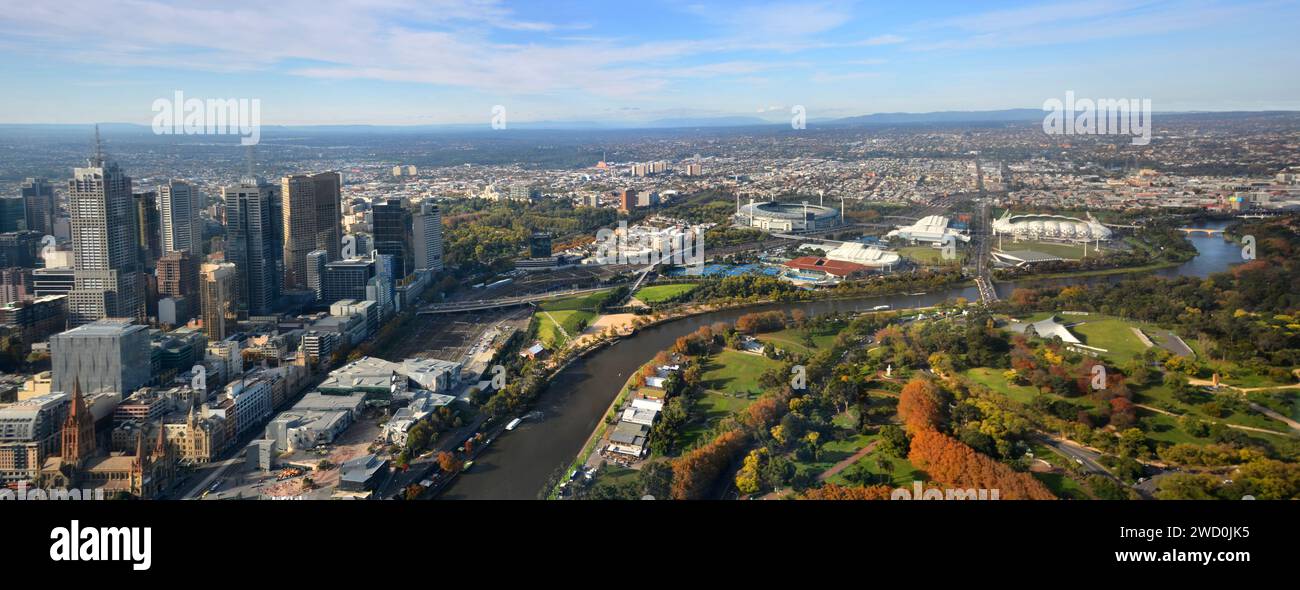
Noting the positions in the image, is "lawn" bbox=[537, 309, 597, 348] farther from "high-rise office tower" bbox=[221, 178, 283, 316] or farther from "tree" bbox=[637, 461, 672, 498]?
"tree" bbox=[637, 461, 672, 498]

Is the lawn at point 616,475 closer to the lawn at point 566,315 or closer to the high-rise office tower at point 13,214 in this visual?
the lawn at point 566,315

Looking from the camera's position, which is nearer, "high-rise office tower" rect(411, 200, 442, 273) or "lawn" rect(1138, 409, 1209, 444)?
"lawn" rect(1138, 409, 1209, 444)

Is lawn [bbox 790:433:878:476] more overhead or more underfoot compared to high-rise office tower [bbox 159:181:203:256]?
more underfoot

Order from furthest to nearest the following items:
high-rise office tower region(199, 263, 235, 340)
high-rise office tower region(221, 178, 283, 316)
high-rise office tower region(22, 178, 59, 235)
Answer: high-rise office tower region(22, 178, 59, 235) → high-rise office tower region(221, 178, 283, 316) → high-rise office tower region(199, 263, 235, 340)

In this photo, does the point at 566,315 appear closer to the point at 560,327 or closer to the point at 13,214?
the point at 560,327

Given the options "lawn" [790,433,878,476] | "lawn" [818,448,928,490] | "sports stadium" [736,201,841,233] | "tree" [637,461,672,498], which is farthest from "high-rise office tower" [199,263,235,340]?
"sports stadium" [736,201,841,233]

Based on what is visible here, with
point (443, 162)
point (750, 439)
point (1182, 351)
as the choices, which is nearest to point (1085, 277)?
point (1182, 351)
